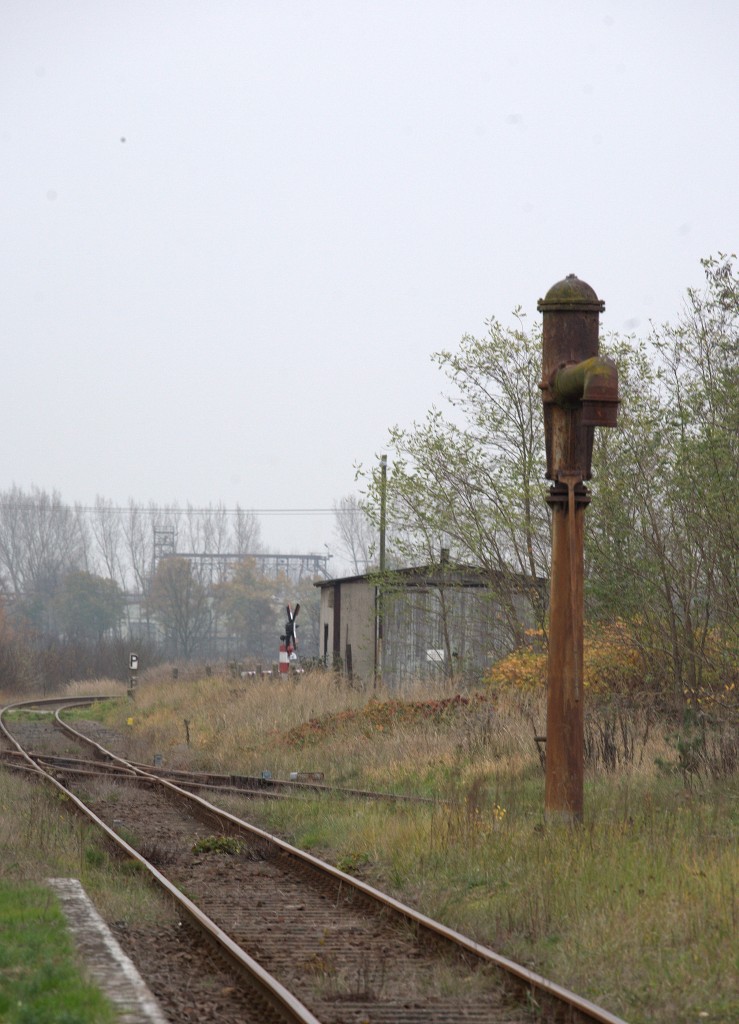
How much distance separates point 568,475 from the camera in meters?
10.5

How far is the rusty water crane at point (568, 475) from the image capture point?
10174mm

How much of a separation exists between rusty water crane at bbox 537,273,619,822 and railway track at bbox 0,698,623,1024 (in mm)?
2090

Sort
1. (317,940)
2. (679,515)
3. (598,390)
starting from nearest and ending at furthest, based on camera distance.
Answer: (317,940), (598,390), (679,515)

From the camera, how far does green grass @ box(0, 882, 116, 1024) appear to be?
19.1 feet

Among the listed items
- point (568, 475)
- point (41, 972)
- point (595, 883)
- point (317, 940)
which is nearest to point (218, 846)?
point (317, 940)

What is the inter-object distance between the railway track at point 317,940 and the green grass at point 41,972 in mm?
956

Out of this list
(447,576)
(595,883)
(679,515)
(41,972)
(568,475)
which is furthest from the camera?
(447,576)

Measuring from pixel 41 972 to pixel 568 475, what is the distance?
6062 millimetres

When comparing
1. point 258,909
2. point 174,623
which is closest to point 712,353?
point 258,909

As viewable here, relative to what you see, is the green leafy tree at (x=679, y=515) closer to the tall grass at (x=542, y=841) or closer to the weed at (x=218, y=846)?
the tall grass at (x=542, y=841)

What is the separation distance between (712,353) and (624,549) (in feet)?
11.6

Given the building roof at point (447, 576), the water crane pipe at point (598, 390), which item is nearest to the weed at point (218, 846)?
the water crane pipe at point (598, 390)

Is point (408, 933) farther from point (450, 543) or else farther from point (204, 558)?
point (204, 558)

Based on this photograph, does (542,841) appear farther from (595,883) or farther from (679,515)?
(679,515)
